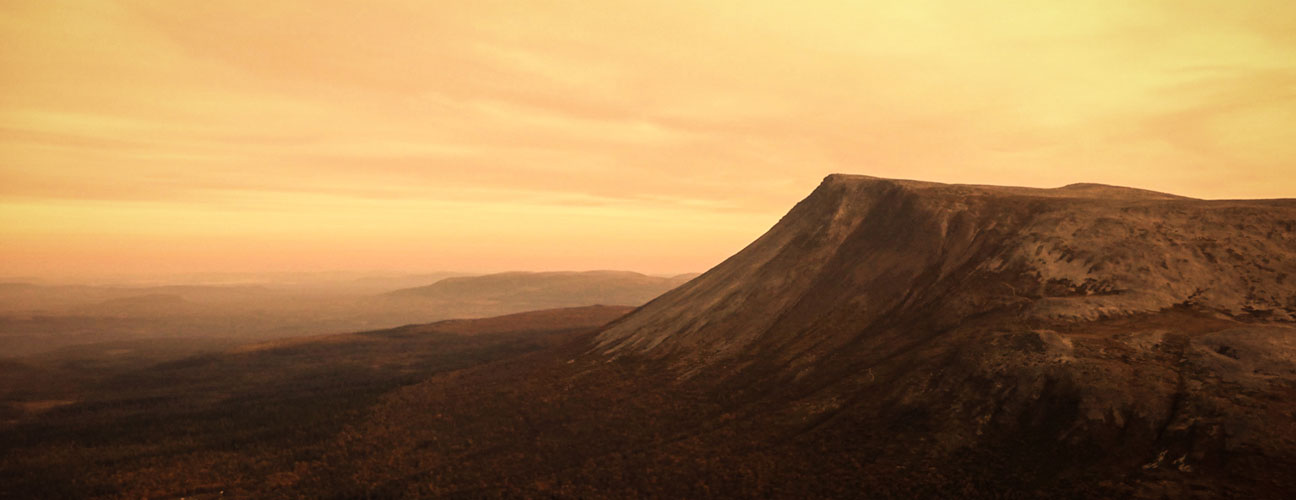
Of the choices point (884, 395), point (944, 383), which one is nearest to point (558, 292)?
point (884, 395)

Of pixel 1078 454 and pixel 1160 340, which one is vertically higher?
pixel 1160 340

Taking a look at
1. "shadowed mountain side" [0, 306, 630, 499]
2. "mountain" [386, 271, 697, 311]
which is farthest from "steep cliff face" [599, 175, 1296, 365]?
"mountain" [386, 271, 697, 311]

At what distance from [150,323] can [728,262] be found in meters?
144

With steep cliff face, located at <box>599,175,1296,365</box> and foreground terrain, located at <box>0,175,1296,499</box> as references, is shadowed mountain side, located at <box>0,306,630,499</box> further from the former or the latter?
steep cliff face, located at <box>599,175,1296,365</box>

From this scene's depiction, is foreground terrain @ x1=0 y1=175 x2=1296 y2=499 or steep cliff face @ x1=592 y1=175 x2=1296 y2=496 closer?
steep cliff face @ x1=592 y1=175 x2=1296 y2=496

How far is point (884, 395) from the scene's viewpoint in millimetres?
19828

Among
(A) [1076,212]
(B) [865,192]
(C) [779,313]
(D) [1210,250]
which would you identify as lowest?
(C) [779,313]

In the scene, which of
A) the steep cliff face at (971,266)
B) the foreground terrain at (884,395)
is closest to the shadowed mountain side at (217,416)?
the foreground terrain at (884,395)

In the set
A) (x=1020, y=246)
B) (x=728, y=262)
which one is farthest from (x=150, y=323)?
(x=1020, y=246)

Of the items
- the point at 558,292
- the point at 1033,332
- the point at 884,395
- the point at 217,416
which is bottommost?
the point at 217,416

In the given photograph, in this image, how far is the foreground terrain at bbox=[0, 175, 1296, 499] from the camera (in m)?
14.8

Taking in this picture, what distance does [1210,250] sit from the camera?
875 inches

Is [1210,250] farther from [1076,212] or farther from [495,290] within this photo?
[495,290]

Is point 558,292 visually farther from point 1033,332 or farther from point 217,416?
point 1033,332
